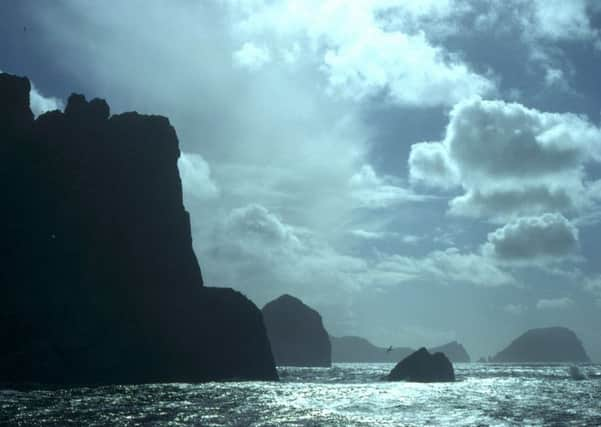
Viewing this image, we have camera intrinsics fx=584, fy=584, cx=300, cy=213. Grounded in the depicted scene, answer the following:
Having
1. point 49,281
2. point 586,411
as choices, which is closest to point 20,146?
point 49,281

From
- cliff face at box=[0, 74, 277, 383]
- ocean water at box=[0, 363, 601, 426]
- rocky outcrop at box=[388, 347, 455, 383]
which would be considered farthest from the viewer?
rocky outcrop at box=[388, 347, 455, 383]

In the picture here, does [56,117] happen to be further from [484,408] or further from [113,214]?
[484,408]

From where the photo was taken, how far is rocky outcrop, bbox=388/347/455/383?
12050 centimetres

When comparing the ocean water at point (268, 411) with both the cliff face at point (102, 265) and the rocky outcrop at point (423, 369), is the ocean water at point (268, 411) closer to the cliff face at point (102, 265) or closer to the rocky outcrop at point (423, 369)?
the cliff face at point (102, 265)

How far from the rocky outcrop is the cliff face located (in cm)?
2869

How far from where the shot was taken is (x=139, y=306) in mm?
104125

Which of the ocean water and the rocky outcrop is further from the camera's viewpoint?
the rocky outcrop

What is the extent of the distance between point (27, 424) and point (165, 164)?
89005 mm

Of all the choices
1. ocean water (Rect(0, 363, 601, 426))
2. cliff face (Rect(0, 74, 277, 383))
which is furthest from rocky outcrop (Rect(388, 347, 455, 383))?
ocean water (Rect(0, 363, 601, 426))

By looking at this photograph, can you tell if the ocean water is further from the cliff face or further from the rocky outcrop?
the rocky outcrop

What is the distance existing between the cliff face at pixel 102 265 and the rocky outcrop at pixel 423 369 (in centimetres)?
2869

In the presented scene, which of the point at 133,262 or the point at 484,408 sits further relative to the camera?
the point at 133,262

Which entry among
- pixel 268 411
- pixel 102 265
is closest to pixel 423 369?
pixel 102 265

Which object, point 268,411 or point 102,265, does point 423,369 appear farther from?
point 268,411
